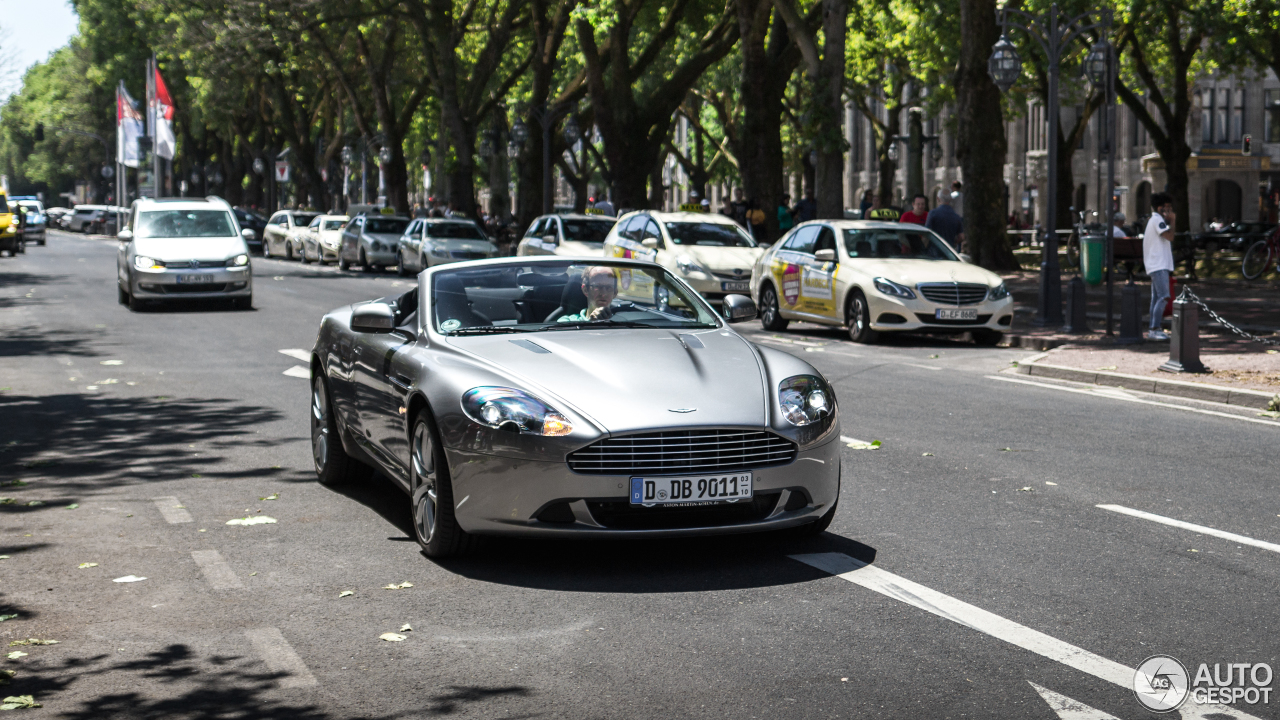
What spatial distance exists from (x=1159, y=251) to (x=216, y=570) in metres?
13.7

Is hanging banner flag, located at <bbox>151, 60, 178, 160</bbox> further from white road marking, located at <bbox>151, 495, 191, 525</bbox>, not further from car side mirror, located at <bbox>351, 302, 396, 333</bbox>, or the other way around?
car side mirror, located at <bbox>351, 302, 396, 333</bbox>

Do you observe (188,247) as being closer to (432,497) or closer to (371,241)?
(371,241)

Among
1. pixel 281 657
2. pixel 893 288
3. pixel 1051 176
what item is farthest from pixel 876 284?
pixel 281 657

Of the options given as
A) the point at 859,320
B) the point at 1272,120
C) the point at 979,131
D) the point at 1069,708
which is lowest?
the point at 1069,708

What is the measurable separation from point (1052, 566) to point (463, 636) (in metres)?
2.57

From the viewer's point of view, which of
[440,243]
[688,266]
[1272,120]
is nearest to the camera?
[688,266]

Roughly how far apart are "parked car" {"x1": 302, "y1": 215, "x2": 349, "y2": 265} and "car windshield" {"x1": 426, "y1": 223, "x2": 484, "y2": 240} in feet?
31.1

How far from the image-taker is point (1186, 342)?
1475 cm

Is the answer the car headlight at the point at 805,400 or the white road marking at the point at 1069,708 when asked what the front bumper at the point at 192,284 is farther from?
the white road marking at the point at 1069,708

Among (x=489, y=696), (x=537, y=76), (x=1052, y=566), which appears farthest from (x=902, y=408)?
(x=537, y=76)

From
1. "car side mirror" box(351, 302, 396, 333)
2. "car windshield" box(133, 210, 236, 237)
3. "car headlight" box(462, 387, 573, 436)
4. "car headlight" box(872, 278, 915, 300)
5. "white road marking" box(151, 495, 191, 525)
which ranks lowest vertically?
"white road marking" box(151, 495, 191, 525)

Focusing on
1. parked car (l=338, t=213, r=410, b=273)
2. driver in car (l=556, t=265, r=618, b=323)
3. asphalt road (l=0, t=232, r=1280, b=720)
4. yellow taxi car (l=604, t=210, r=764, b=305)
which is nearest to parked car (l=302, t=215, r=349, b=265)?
parked car (l=338, t=213, r=410, b=273)

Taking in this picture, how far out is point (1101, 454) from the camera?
9961 millimetres

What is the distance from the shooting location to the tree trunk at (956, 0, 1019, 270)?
27812 millimetres
